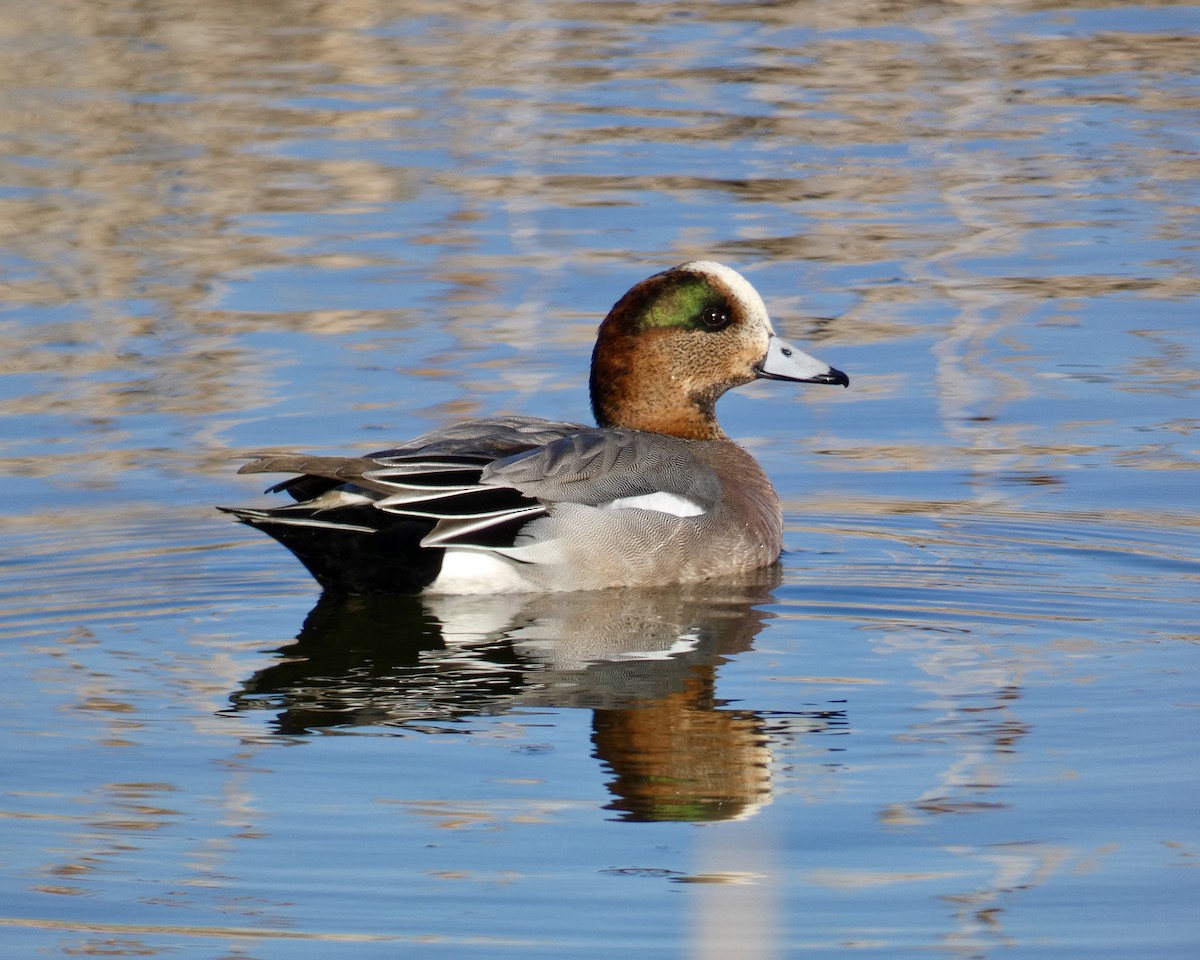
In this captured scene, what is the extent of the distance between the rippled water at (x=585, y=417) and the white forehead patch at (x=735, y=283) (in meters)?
0.66

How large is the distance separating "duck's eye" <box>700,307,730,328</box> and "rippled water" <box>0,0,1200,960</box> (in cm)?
66

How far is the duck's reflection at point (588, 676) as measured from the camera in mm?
4938

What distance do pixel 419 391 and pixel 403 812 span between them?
13.7 ft

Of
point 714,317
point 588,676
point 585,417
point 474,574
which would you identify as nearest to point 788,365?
point 714,317

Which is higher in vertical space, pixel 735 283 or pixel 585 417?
pixel 735 283

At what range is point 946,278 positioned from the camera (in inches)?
391

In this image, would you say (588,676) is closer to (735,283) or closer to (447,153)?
(735,283)

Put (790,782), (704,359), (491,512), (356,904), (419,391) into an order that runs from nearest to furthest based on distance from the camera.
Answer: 1. (356,904)
2. (790,782)
3. (491,512)
4. (704,359)
5. (419,391)

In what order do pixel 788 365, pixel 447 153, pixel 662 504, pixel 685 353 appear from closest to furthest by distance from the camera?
pixel 662 504, pixel 685 353, pixel 788 365, pixel 447 153

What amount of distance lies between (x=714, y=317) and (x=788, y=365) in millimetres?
309

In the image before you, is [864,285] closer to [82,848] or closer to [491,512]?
[491,512]

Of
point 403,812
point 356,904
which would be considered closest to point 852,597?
point 403,812

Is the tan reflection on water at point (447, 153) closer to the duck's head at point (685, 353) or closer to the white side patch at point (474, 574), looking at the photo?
the duck's head at point (685, 353)

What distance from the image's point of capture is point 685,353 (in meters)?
7.48
